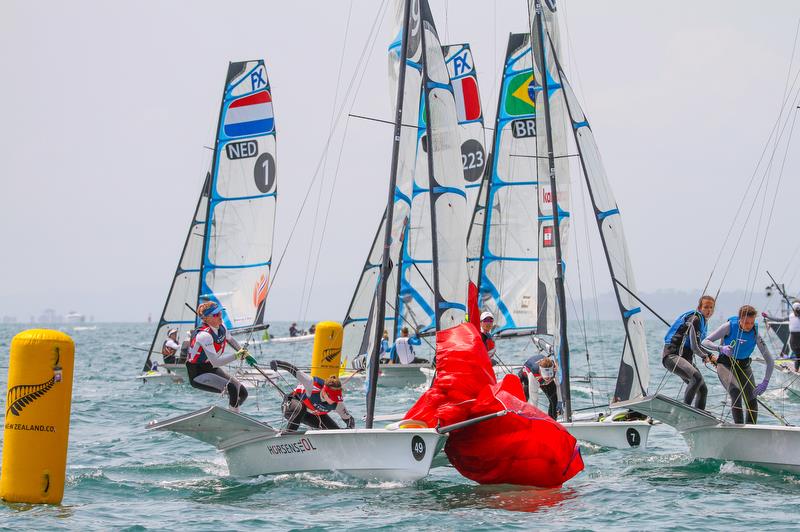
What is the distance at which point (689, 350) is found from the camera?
503 inches

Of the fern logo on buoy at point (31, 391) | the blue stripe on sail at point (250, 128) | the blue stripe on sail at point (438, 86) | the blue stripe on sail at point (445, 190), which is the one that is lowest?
the fern logo on buoy at point (31, 391)

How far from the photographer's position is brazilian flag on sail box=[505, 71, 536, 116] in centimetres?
2420

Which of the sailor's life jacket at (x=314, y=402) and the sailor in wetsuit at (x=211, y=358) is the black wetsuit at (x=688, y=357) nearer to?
the sailor's life jacket at (x=314, y=402)

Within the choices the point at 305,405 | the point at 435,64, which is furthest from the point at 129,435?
the point at 435,64

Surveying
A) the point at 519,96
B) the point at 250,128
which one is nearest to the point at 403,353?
the point at 519,96

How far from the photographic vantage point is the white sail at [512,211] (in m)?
24.4

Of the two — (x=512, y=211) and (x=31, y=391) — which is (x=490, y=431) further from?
(x=512, y=211)

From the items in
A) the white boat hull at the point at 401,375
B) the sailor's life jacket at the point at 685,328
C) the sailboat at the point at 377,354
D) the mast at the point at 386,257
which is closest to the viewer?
the sailboat at the point at 377,354

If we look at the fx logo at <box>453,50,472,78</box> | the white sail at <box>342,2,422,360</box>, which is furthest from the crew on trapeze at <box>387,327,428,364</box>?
the fx logo at <box>453,50,472,78</box>

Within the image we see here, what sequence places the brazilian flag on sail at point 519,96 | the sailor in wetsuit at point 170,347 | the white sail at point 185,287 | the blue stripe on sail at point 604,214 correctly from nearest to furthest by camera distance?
the blue stripe on sail at point 604,214, the brazilian flag on sail at point 519,96, the sailor in wetsuit at point 170,347, the white sail at point 185,287

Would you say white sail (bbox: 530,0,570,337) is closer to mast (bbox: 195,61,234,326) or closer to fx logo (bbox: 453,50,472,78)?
fx logo (bbox: 453,50,472,78)

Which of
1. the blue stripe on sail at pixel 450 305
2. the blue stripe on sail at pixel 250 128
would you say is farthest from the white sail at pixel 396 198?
the blue stripe on sail at pixel 250 128

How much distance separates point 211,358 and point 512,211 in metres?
13.3

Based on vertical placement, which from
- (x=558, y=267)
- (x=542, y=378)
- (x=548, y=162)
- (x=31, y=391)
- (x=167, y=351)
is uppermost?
(x=548, y=162)
